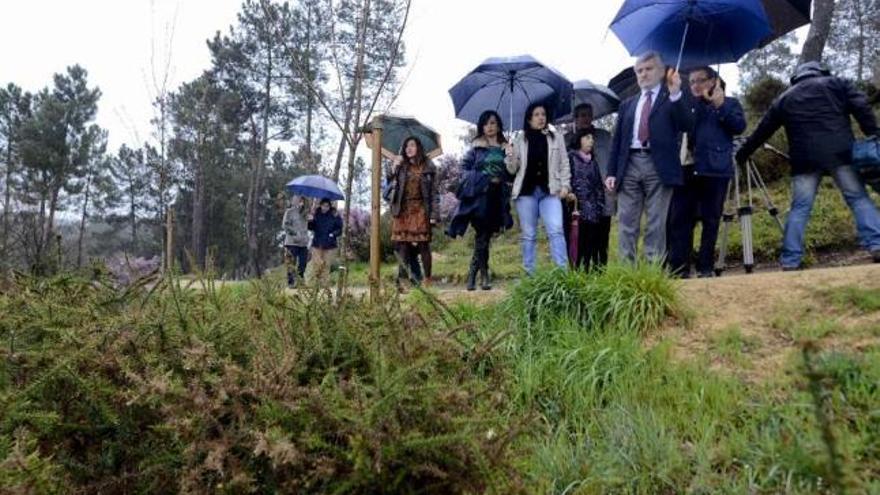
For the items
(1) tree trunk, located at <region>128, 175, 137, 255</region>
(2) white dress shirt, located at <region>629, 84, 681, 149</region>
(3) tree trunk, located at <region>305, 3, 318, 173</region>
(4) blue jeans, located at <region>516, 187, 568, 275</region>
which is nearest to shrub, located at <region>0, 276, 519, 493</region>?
(4) blue jeans, located at <region>516, 187, 568, 275</region>

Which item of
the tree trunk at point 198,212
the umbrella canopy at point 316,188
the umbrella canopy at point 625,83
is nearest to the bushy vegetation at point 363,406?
the umbrella canopy at point 625,83

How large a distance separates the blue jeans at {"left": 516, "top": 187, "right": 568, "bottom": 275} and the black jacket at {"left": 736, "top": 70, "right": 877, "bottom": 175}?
1.98m

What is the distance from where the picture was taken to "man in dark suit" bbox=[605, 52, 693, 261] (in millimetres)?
4957

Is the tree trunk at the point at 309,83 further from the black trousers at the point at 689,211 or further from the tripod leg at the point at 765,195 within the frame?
the tripod leg at the point at 765,195

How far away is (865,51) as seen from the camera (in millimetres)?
28312

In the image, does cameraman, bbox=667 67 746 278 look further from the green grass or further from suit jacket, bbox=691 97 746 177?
the green grass

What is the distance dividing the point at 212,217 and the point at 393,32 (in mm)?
27255

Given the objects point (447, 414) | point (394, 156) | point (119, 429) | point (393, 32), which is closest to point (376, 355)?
point (447, 414)

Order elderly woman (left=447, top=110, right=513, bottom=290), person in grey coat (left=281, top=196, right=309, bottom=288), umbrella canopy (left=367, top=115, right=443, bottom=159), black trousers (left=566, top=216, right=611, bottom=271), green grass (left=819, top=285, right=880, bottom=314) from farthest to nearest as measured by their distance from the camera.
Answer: person in grey coat (left=281, top=196, right=309, bottom=288), umbrella canopy (left=367, top=115, right=443, bottom=159), black trousers (left=566, top=216, right=611, bottom=271), elderly woman (left=447, top=110, right=513, bottom=290), green grass (left=819, top=285, right=880, bottom=314)

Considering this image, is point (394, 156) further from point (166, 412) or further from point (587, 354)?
point (166, 412)

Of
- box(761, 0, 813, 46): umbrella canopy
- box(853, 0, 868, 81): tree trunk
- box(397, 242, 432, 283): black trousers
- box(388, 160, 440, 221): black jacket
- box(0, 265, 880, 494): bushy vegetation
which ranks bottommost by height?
box(0, 265, 880, 494): bushy vegetation

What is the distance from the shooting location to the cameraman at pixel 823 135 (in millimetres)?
5004

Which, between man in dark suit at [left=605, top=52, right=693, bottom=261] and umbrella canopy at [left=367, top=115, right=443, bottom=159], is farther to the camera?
umbrella canopy at [left=367, top=115, right=443, bottom=159]

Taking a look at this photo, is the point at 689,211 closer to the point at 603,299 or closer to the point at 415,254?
the point at 603,299
